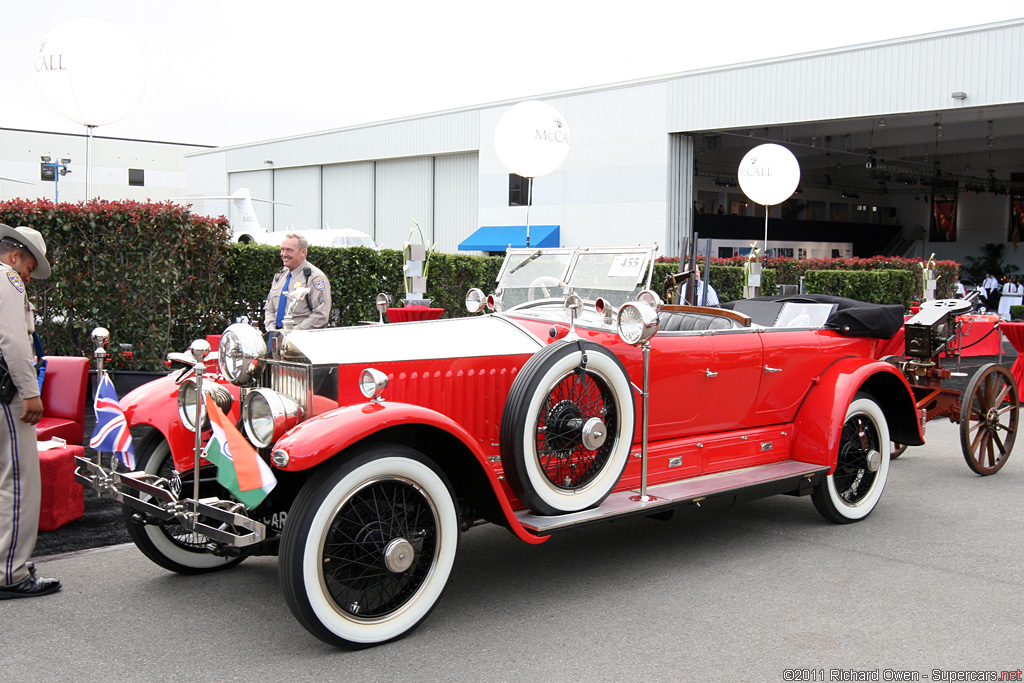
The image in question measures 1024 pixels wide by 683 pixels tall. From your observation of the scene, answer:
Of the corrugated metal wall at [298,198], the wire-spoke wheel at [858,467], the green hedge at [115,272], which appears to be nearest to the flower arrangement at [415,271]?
the green hedge at [115,272]

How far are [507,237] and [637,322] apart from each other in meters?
21.4

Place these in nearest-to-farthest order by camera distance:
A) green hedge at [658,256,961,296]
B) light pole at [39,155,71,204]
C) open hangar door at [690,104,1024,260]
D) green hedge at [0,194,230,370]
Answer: green hedge at [0,194,230,370] < green hedge at [658,256,961,296] < open hangar door at [690,104,1024,260] < light pole at [39,155,71,204]

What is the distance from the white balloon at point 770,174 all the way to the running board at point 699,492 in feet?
29.8

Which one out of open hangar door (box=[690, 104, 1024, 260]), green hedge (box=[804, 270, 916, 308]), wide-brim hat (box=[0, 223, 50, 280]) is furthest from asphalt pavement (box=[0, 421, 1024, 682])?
open hangar door (box=[690, 104, 1024, 260])

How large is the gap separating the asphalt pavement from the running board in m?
0.35

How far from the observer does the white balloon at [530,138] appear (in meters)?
10.8

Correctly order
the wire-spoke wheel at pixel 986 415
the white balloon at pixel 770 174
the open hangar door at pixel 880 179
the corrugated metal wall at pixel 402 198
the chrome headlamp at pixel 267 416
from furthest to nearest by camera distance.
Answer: the corrugated metal wall at pixel 402 198, the open hangar door at pixel 880 179, the white balloon at pixel 770 174, the wire-spoke wheel at pixel 986 415, the chrome headlamp at pixel 267 416

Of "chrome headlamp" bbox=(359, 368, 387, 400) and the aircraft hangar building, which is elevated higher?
the aircraft hangar building

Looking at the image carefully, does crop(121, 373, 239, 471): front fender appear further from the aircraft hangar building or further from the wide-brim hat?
the aircraft hangar building

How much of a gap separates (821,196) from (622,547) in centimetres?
3394

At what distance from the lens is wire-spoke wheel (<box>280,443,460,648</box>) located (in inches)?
123

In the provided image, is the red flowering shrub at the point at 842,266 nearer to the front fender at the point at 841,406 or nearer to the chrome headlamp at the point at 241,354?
A: the front fender at the point at 841,406

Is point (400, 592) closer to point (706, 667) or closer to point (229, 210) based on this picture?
point (706, 667)

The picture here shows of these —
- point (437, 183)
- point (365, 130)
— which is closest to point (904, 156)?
point (437, 183)
